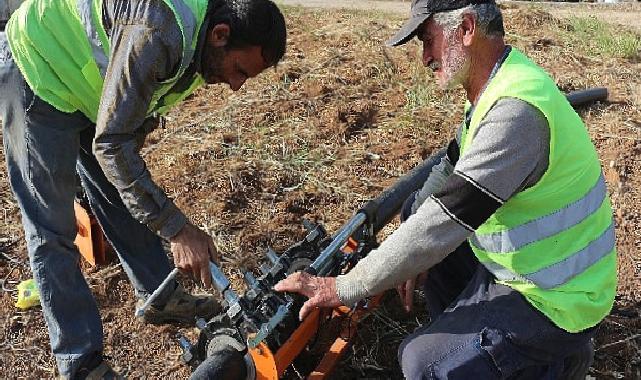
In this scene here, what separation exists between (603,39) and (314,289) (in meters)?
5.25

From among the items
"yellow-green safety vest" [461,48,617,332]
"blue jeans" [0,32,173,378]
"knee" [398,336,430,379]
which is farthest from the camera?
"blue jeans" [0,32,173,378]

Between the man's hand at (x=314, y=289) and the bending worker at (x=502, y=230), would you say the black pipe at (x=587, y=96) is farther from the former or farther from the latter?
the man's hand at (x=314, y=289)

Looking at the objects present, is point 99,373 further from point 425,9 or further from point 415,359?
point 425,9

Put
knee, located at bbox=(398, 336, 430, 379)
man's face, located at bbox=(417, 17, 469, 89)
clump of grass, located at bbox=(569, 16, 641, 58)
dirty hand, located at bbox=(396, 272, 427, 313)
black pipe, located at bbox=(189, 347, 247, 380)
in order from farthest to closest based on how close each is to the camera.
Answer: clump of grass, located at bbox=(569, 16, 641, 58), dirty hand, located at bbox=(396, 272, 427, 313), black pipe, located at bbox=(189, 347, 247, 380), knee, located at bbox=(398, 336, 430, 379), man's face, located at bbox=(417, 17, 469, 89)

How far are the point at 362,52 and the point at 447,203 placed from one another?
443 cm

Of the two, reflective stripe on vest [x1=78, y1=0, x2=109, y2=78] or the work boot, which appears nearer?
reflective stripe on vest [x1=78, y1=0, x2=109, y2=78]

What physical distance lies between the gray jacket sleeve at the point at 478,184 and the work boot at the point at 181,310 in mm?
1423

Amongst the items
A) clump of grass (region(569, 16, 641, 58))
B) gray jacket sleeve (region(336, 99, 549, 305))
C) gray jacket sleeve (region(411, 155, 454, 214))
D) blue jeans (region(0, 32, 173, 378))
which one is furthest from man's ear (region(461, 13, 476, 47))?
clump of grass (region(569, 16, 641, 58))

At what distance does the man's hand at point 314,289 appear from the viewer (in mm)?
2545

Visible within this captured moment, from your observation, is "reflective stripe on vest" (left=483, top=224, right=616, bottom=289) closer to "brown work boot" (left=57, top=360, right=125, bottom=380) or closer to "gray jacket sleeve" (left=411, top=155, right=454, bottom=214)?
"gray jacket sleeve" (left=411, top=155, right=454, bottom=214)

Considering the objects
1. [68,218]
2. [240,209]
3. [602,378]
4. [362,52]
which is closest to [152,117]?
[68,218]

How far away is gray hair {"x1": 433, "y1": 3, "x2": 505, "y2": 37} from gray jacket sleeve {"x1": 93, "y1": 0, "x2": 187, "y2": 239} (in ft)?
2.95

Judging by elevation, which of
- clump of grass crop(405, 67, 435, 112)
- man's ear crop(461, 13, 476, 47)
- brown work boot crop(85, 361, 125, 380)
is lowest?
clump of grass crop(405, 67, 435, 112)

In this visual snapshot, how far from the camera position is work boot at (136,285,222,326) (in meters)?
3.50
